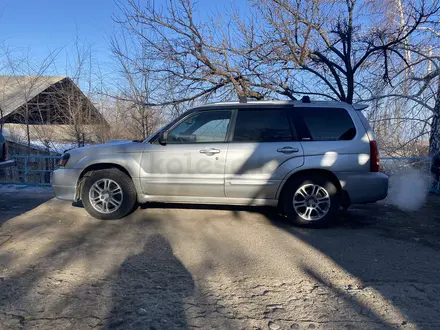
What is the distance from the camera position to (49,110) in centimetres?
1412

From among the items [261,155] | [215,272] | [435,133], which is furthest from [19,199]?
[435,133]

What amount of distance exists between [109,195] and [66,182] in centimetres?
74

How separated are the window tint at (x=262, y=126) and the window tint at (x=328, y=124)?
346 millimetres

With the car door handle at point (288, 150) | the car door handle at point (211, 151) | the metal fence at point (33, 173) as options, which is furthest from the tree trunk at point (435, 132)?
the metal fence at point (33, 173)

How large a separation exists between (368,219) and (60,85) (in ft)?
38.9

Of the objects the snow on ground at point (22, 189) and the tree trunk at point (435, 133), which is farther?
the tree trunk at point (435, 133)

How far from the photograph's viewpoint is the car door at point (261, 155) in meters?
5.44

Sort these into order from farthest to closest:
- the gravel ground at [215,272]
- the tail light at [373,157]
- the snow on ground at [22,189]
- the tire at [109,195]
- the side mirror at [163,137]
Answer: the snow on ground at [22,189] < the tire at [109,195] < the side mirror at [163,137] < the tail light at [373,157] < the gravel ground at [215,272]

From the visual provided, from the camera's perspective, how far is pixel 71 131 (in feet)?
44.8

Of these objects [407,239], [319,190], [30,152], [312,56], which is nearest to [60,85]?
[30,152]

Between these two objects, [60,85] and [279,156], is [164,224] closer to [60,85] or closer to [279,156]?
[279,156]

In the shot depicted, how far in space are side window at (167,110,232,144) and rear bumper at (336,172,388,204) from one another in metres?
1.90

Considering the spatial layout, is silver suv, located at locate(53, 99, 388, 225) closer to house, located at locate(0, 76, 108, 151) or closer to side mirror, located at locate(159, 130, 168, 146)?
side mirror, located at locate(159, 130, 168, 146)

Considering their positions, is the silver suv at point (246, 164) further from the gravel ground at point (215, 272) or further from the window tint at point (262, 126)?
the gravel ground at point (215, 272)
